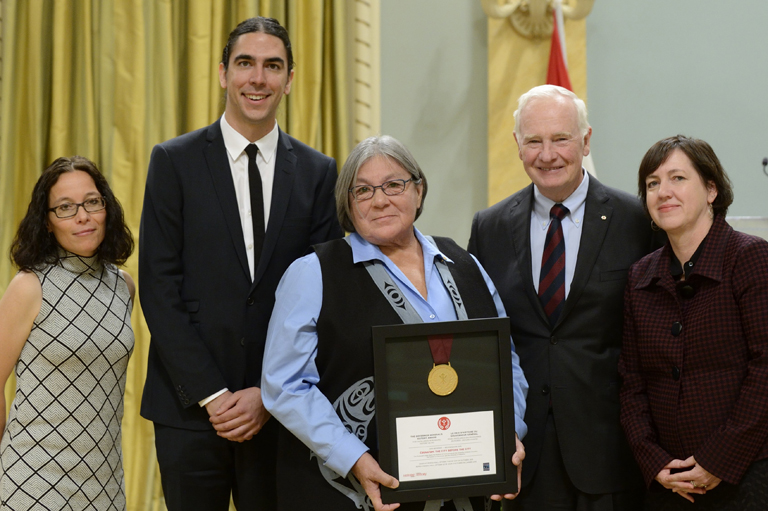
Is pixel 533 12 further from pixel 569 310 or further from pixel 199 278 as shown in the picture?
pixel 199 278

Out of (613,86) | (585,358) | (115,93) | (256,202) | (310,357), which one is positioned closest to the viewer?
(310,357)

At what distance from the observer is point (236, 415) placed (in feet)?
6.66

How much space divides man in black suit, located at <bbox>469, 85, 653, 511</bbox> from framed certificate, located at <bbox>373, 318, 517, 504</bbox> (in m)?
0.39

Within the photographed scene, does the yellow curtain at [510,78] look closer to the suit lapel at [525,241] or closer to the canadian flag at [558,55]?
the canadian flag at [558,55]

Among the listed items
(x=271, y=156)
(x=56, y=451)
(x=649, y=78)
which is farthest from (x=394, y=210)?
(x=649, y=78)

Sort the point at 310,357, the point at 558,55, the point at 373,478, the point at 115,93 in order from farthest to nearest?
the point at 558,55, the point at 115,93, the point at 310,357, the point at 373,478

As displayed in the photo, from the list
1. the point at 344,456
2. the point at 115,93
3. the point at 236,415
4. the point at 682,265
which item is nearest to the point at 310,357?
the point at 344,456

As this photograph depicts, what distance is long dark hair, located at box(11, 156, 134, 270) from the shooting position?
6.82 ft

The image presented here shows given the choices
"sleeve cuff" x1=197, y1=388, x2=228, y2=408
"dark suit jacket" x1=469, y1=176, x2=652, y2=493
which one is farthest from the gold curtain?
"dark suit jacket" x1=469, y1=176, x2=652, y2=493

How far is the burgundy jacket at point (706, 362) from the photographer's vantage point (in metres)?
1.79

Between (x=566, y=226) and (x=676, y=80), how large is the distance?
2.01m

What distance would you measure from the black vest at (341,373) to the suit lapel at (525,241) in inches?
19.7

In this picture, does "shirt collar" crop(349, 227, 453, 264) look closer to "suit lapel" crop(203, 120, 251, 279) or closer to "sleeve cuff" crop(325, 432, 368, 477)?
"suit lapel" crop(203, 120, 251, 279)

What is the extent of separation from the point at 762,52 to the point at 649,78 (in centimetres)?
60
